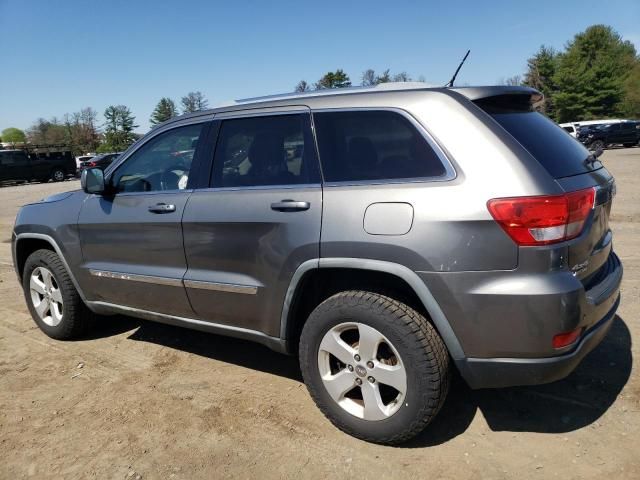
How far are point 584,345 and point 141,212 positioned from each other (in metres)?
2.76

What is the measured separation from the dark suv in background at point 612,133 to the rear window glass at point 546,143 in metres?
31.2

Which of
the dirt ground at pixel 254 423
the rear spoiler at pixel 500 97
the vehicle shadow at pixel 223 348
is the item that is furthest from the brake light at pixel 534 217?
the vehicle shadow at pixel 223 348

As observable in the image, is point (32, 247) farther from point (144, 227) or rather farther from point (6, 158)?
Result: point (6, 158)

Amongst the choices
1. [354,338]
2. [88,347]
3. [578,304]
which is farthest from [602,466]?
[88,347]

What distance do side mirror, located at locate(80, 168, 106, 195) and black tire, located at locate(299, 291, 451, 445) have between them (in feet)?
6.34

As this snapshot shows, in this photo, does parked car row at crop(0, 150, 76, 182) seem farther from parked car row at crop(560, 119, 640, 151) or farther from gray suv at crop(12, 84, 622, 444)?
parked car row at crop(560, 119, 640, 151)

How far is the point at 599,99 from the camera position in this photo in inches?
2234

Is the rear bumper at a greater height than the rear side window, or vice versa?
the rear side window

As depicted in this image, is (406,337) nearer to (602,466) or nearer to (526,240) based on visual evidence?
(526,240)

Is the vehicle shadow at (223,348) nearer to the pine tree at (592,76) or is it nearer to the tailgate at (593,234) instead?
the tailgate at (593,234)

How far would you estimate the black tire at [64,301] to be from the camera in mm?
4230


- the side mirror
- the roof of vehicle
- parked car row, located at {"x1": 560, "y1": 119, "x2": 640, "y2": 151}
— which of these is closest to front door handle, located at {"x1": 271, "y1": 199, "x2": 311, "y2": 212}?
the roof of vehicle

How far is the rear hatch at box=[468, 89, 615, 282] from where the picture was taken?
8.02 feet

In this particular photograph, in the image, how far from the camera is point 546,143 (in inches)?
105
